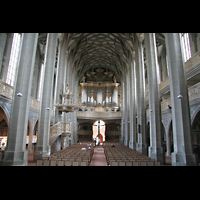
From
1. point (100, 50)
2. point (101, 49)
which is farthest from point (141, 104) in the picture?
point (100, 50)

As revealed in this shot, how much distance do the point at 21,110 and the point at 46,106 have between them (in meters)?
4.47

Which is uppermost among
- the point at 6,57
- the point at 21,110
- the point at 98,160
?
the point at 6,57

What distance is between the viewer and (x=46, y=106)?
13.4 metres

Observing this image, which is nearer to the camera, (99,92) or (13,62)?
(13,62)

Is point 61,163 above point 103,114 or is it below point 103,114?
below

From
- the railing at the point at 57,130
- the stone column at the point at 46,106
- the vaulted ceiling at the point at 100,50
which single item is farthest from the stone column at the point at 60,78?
the vaulted ceiling at the point at 100,50

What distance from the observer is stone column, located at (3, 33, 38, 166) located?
8.39m

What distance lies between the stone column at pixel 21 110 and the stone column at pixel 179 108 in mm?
8499

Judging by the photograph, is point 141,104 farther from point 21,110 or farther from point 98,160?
point 21,110
